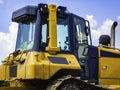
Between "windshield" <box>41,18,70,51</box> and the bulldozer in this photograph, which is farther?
"windshield" <box>41,18,70,51</box>

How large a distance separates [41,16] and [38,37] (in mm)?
684

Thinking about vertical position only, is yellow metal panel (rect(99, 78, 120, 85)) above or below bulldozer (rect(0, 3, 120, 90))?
below

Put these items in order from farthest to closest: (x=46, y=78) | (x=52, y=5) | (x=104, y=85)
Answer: (x=104, y=85) < (x=52, y=5) < (x=46, y=78)

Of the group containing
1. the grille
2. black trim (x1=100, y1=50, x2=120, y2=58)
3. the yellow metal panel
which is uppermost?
black trim (x1=100, y1=50, x2=120, y2=58)

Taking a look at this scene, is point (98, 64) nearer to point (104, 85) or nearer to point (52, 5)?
point (104, 85)

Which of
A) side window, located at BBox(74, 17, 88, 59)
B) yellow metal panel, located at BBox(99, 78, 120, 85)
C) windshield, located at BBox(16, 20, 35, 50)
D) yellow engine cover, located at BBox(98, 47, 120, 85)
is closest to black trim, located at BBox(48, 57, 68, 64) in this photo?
windshield, located at BBox(16, 20, 35, 50)

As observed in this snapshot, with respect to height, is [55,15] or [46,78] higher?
[55,15]

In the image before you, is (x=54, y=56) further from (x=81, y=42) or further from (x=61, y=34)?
(x=81, y=42)

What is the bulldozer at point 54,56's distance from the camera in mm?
12039

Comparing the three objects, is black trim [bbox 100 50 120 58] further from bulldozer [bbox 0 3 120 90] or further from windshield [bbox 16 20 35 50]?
windshield [bbox 16 20 35 50]

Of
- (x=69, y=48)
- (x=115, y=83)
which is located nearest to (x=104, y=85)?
(x=115, y=83)

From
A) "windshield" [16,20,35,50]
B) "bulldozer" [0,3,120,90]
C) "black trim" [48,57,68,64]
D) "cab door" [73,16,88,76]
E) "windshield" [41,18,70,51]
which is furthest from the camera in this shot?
"cab door" [73,16,88,76]

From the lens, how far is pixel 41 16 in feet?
41.3

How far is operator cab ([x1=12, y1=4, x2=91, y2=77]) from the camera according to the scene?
12499 mm
